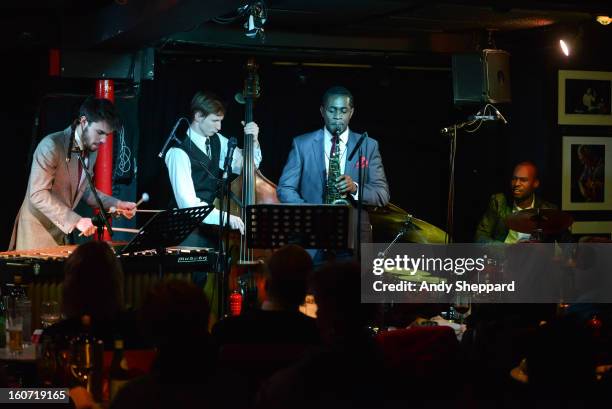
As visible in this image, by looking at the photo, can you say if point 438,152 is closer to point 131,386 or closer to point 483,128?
point 483,128

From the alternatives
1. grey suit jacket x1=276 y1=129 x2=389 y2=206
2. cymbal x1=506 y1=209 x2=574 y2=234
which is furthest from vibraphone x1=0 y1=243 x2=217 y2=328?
cymbal x1=506 y1=209 x2=574 y2=234

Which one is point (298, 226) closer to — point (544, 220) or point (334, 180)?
point (334, 180)

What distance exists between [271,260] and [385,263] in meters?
3.81

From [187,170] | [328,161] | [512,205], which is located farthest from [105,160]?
[512,205]

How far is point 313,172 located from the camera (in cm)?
827

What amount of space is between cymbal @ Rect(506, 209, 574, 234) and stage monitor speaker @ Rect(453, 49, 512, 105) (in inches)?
54.6

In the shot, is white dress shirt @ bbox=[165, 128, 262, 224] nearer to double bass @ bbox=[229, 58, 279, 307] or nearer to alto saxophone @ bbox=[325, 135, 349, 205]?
double bass @ bbox=[229, 58, 279, 307]

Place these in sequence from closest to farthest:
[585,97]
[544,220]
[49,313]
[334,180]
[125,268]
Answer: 1. [49,313]
2. [125,268]
3. [544,220]
4. [334,180]
5. [585,97]

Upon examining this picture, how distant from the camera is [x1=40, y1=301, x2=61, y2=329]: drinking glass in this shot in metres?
Result: 5.13

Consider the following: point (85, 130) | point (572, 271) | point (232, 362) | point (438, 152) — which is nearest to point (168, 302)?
point (232, 362)

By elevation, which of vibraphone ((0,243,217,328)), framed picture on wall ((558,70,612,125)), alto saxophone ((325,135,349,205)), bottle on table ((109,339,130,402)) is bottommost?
bottle on table ((109,339,130,402))

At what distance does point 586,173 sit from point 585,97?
2.54ft

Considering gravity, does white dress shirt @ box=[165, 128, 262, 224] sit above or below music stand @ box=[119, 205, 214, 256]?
above

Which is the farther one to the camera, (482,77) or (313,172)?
→ (482,77)
